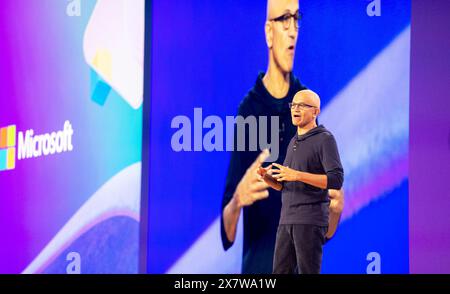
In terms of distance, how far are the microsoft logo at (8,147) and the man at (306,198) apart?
198 centimetres

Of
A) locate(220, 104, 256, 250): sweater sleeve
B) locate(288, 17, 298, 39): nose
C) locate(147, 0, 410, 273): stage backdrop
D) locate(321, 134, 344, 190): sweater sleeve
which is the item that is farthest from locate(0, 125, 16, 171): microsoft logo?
locate(321, 134, 344, 190): sweater sleeve

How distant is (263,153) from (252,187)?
25 cm

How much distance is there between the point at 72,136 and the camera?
16.2ft

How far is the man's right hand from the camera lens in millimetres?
4828

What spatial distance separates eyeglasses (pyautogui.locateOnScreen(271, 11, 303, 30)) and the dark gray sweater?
79 centimetres

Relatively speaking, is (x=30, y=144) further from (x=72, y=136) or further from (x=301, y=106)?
(x=301, y=106)

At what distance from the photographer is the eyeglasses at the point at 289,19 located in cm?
486

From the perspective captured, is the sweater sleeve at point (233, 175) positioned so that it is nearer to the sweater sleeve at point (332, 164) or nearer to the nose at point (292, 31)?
the sweater sleeve at point (332, 164)

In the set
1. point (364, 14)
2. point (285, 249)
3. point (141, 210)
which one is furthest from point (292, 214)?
point (364, 14)

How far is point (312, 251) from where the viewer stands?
181 inches

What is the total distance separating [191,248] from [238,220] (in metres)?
0.39

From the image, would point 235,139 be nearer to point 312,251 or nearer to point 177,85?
point 177,85

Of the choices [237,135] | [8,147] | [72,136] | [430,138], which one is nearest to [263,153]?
[237,135]

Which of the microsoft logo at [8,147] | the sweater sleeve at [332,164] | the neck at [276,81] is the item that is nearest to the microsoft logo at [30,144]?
the microsoft logo at [8,147]
